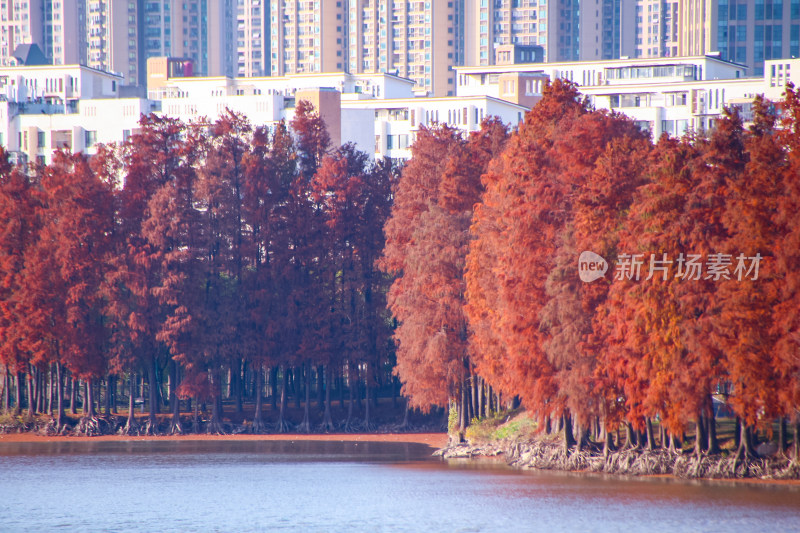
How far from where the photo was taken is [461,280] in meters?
61.5

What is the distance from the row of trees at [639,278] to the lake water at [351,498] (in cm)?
370

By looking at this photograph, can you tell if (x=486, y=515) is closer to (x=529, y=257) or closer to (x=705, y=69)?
(x=529, y=257)

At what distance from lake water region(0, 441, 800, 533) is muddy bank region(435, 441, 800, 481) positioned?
128 cm

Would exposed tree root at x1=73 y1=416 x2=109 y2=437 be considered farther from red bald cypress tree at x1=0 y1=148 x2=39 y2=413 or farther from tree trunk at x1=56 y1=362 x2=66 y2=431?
red bald cypress tree at x1=0 y1=148 x2=39 y2=413

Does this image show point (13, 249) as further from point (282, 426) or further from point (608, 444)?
point (608, 444)

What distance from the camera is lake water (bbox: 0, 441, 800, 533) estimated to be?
123 feet

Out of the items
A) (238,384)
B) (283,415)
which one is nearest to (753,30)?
(238,384)

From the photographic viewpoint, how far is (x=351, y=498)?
145 feet

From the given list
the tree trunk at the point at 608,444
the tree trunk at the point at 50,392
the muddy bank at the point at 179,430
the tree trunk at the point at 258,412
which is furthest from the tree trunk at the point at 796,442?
the tree trunk at the point at 50,392

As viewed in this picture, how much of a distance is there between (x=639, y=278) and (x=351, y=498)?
14308mm

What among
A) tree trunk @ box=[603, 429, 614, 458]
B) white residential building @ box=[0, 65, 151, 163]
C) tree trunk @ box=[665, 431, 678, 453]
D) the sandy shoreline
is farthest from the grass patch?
white residential building @ box=[0, 65, 151, 163]

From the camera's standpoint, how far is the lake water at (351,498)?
123 feet

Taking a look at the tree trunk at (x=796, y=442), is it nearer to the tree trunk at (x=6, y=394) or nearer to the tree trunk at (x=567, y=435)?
the tree trunk at (x=567, y=435)

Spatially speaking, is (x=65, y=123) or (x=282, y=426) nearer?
(x=282, y=426)
